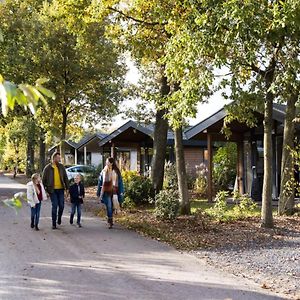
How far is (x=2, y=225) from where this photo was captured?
12234mm

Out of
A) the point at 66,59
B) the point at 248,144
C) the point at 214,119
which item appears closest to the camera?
the point at 214,119

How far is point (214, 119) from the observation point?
17922 millimetres

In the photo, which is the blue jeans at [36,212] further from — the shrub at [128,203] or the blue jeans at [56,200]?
the shrub at [128,203]

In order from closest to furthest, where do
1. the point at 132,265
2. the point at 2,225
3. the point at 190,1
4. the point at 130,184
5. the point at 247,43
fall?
the point at 132,265
the point at 247,43
the point at 190,1
the point at 2,225
the point at 130,184

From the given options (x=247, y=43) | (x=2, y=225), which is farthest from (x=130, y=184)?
(x=247, y=43)

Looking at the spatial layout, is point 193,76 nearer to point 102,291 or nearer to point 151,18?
point 151,18

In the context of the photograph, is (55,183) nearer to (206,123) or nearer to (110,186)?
(110,186)

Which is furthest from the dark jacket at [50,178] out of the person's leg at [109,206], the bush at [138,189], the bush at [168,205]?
the bush at [138,189]

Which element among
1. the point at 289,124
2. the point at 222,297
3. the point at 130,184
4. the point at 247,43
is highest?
the point at 247,43

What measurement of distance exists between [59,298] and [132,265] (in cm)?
196

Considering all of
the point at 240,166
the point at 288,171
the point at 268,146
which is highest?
the point at 268,146

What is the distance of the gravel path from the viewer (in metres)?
6.52

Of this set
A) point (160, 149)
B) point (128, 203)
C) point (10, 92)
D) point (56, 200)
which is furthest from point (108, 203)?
point (10, 92)

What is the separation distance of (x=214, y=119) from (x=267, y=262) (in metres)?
10.6
